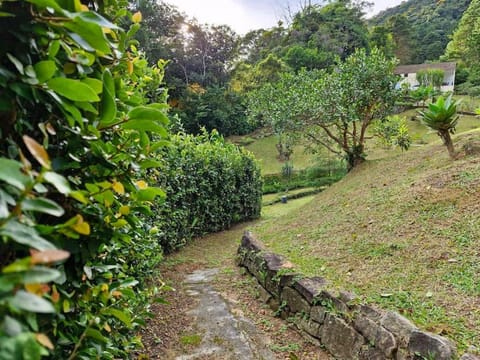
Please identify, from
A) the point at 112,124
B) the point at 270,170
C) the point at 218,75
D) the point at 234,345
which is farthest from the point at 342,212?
the point at 218,75

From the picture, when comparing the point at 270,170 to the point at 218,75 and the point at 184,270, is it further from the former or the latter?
the point at 184,270

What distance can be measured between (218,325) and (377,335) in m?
1.51

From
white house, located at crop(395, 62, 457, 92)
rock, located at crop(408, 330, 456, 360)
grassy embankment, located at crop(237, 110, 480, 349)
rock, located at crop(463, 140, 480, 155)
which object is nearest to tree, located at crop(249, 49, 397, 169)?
grassy embankment, located at crop(237, 110, 480, 349)

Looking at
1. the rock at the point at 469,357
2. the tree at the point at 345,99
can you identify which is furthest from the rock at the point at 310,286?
the tree at the point at 345,99

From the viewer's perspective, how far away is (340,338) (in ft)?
8.52

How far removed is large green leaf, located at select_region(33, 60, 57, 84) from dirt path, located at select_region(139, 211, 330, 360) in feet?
4.94

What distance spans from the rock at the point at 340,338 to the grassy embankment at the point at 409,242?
275 millimetres

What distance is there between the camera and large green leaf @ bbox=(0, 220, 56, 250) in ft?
1.53

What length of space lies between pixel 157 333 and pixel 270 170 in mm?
16589

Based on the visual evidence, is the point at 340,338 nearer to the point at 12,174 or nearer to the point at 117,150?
the point at 117,150

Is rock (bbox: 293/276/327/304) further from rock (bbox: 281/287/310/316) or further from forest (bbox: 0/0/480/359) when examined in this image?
forest (bbox: 0/0/480/359)

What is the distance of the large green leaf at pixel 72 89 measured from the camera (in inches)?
24.6

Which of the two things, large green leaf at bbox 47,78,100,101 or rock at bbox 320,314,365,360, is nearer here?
large green leaf at bbox 47,78,100,101

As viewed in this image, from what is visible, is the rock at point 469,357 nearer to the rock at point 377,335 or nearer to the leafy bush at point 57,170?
the rock at point 377,335
